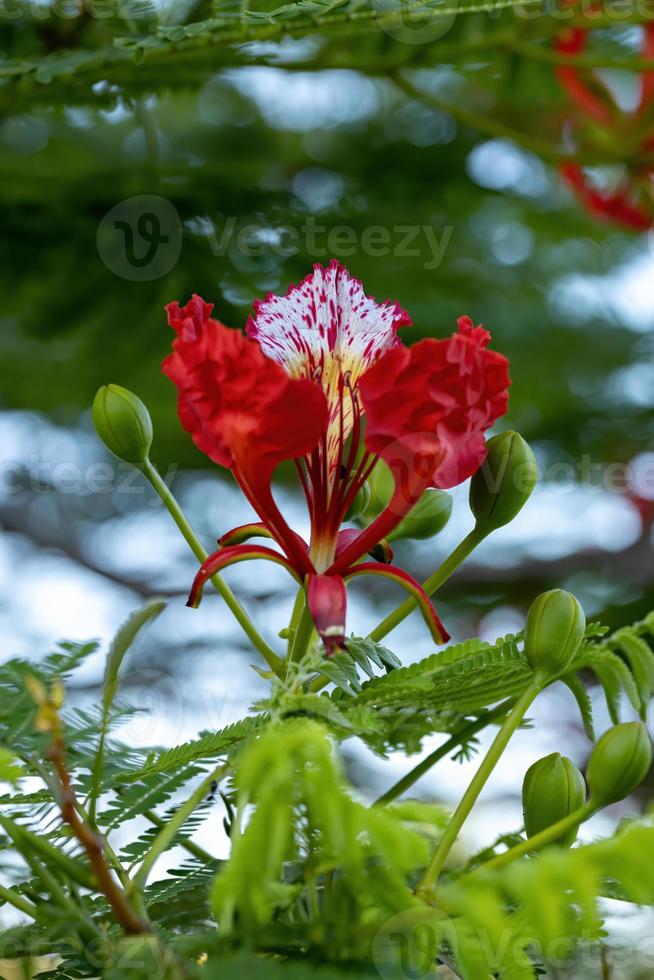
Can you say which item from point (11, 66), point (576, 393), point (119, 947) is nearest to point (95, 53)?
point (11, 66)

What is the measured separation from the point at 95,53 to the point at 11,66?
75 mm

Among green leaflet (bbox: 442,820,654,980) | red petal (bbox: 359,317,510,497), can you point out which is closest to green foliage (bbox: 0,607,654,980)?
green leaflet (bbox: 442,820,654,980)

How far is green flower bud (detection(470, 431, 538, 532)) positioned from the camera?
0.66m

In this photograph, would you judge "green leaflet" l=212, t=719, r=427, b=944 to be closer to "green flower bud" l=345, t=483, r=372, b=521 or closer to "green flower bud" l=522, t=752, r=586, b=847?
"green flower bud" l=522, t=752, r=586, b=847

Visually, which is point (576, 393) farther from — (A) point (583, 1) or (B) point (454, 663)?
(B) point (454, 663)

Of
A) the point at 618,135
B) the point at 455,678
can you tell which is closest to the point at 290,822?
the point at 455,678

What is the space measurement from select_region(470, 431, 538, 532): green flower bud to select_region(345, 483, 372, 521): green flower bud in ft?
0.24

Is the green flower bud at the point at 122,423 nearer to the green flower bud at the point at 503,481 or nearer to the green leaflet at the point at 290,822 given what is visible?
the green flower bud at the point at 503,481

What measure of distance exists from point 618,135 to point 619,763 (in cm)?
123

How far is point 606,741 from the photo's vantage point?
59cm

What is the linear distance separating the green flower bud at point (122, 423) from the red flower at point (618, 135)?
913mm

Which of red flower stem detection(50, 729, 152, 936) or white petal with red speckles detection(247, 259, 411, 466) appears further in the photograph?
white petal with red speckles detection(247, 259, 411, 466)

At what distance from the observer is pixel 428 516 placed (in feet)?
2.57

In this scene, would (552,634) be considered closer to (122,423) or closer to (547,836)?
(547,836)
